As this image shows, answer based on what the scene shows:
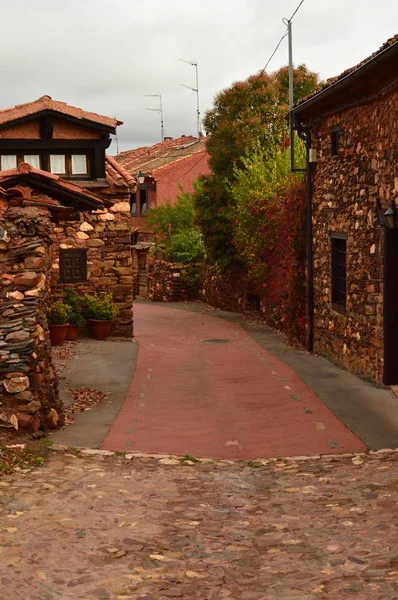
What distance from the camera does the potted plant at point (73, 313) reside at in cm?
1706

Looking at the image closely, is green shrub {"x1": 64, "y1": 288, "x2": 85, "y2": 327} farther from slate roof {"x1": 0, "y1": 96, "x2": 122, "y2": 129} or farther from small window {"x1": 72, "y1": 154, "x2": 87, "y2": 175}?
slate roof {"x1": 0, "y1": 96, "x2": 122, "y2": 129}

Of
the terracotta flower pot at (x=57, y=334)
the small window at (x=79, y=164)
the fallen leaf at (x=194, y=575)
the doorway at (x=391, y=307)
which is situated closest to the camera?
the fallen leaf at (x=194, y=575)

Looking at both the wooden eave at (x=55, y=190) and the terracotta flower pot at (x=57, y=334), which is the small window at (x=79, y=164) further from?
the wooden eave at (x=55, y=190)

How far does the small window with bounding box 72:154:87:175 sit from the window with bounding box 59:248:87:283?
183 cm

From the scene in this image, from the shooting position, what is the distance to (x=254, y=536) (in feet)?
19.0

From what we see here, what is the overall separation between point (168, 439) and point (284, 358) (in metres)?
6.35

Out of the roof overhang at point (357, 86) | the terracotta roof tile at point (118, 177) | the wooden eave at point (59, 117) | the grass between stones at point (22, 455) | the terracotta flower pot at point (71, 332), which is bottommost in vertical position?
the grass between stones at point (22, 455)

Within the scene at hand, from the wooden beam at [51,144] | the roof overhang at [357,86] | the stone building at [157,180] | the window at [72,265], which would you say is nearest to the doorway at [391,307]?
the roof overhang at [357,86]

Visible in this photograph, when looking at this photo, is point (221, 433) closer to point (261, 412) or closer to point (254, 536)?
point (261, 412)

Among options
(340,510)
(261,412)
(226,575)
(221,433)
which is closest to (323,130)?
(261,412)

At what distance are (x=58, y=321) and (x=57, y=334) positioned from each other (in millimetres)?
413

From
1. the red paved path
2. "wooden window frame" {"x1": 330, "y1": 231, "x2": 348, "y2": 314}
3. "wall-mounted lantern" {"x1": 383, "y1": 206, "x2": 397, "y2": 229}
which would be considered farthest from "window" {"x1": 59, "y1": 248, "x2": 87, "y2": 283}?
"wall-mounted lantern" {"x1": 383, "y1": 206, "x2": 397, "y2": 229}

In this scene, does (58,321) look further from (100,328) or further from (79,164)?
(79,164)

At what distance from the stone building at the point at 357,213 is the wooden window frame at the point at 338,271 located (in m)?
0.02
